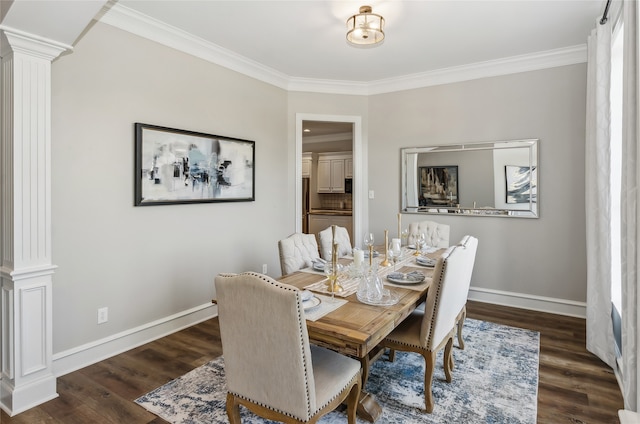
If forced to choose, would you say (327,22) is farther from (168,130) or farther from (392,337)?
(392,337)

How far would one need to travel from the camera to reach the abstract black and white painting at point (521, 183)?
393 centimetres

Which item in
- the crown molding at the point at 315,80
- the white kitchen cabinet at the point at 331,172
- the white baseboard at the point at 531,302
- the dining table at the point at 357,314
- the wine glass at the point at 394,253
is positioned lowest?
the white baseboard at the point at 531,302

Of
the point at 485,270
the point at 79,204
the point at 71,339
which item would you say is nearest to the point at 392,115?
the point at 485,270

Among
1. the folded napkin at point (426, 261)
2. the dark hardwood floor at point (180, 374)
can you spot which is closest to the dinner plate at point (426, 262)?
the folded napkin at point (426, 261)

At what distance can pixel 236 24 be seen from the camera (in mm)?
3174

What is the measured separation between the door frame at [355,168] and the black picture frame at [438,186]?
803 mm

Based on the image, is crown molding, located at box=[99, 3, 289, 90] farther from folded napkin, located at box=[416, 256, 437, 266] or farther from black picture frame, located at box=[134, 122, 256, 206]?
folded napkin, located at box=[416, 256, 437, 266]

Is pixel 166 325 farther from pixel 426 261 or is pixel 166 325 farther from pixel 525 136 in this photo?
pixel 525 136

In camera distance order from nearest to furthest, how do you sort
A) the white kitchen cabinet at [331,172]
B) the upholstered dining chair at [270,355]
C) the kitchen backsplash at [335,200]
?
the upholstered dining chair at [270,355] < the white kitchen cabinet at [331,172] < the kitchen backsplash at [335,200]

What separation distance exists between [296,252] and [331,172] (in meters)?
5.82

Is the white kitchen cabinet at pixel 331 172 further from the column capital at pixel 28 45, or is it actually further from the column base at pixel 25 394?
the column base at pixel 25 394

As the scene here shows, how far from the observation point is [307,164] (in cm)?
890

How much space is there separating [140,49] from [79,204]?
1.41m

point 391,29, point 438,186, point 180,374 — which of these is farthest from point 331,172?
point 180,374
